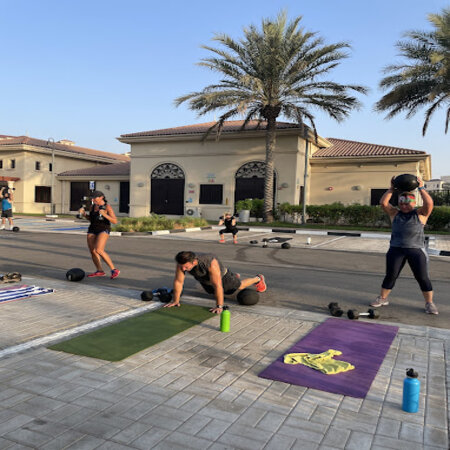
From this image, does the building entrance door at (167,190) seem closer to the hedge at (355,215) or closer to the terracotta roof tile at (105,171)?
the terracotta roof tile at (105,171)

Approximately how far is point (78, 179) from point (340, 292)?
108 feet

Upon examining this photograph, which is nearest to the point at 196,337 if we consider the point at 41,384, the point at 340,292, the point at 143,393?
the point at 143,393

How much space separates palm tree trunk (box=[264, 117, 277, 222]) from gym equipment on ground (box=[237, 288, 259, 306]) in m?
18.9

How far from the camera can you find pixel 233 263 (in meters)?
11.0

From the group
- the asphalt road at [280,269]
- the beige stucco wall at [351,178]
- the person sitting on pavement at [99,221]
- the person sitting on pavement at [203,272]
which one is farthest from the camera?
the beige stucco wall at [351,178]

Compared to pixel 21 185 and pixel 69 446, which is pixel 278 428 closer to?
pixel 69 446

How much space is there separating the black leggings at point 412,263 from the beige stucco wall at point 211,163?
20840 millimetres

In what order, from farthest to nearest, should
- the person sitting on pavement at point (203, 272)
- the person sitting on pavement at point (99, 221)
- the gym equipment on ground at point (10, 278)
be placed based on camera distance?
1. the person sitting on pavement at point (99, 221)
2. the gym equipment on ground at point (10, 278)
3. the person sitting on pavement at point (203, 272)

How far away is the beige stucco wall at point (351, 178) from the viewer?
89.4 ft

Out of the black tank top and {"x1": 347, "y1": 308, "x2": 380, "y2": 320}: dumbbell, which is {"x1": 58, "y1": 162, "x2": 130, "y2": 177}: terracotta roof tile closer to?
the black tank top

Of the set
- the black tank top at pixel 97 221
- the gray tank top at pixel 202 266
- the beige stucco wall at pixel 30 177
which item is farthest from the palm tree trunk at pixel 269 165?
the beige stucco wall at pixel 30 177

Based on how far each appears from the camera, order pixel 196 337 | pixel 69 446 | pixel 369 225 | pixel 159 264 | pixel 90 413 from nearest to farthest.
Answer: pixel 69 446 < pixel 90 413 < pixel 196 337 < pixel 159 264 < pixel 369 225

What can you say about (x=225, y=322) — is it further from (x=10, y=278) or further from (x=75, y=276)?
(x=10, y=278)

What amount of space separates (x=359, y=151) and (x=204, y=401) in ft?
91.0
